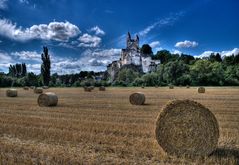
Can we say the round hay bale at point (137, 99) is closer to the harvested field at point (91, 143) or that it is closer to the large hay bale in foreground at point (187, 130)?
the harvested field at point (91, 143)

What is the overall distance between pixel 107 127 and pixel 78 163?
423cm

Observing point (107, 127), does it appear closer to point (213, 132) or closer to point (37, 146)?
point (37, 146)

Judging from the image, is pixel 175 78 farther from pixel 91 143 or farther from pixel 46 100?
pixel 91 143

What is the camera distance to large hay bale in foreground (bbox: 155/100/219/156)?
24.8 feet

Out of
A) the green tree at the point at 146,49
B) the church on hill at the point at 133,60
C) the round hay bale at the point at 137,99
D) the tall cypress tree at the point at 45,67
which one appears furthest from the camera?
the green tree at the point at 146,49

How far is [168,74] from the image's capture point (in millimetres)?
85438

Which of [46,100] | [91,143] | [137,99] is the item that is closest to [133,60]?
[137,99]

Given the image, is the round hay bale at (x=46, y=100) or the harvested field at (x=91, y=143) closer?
the harvested field at (x=91, y=143)

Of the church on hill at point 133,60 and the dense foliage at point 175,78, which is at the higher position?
the church on hill at point 133,60

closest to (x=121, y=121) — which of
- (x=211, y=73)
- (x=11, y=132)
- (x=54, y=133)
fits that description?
(x=54, y=133)

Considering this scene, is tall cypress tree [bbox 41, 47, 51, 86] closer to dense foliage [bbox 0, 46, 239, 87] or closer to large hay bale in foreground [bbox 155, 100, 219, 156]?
dense foliage [bbox 0, 46, 239, 87]

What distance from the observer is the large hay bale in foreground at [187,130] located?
297 inches

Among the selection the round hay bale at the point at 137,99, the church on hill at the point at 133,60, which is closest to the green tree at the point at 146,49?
the church on hill at the point at 133,60

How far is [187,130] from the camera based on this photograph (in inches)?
306
